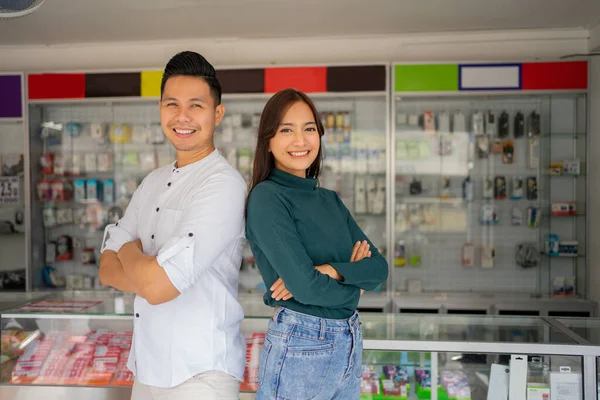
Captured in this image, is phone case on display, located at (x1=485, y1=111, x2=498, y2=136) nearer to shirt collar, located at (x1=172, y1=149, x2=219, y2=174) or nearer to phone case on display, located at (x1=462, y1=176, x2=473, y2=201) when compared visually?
phone case on display, located at (x1=462, y1=176, x2=473, y2=201)

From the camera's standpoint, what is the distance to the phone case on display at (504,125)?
525 cm

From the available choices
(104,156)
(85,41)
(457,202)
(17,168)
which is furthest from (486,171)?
(17,168)

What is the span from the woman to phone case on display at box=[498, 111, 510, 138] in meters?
3.92

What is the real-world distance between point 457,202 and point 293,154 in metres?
3.97

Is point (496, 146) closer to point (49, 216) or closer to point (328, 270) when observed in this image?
point (328, 270)

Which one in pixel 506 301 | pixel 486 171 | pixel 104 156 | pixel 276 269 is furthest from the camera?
pixel 104 156

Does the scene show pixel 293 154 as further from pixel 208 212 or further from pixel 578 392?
pixel 578 392

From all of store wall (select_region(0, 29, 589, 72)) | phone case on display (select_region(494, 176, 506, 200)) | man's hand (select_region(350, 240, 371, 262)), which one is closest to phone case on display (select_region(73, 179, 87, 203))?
store wall (select_region(0, 29, 589, 72))

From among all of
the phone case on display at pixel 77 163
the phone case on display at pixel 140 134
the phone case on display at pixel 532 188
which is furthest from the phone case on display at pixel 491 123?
the phone case on display at pixel 77 163

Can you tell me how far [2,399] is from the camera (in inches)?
104

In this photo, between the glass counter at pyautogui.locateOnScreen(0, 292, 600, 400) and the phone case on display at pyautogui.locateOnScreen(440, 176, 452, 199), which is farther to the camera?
the phone case on display at pyautogui.locateOnScreen(440, 176, 452, 199)

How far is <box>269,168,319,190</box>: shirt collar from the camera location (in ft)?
5.57

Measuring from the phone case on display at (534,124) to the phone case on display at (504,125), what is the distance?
0.18 m

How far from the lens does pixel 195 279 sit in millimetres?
1571
